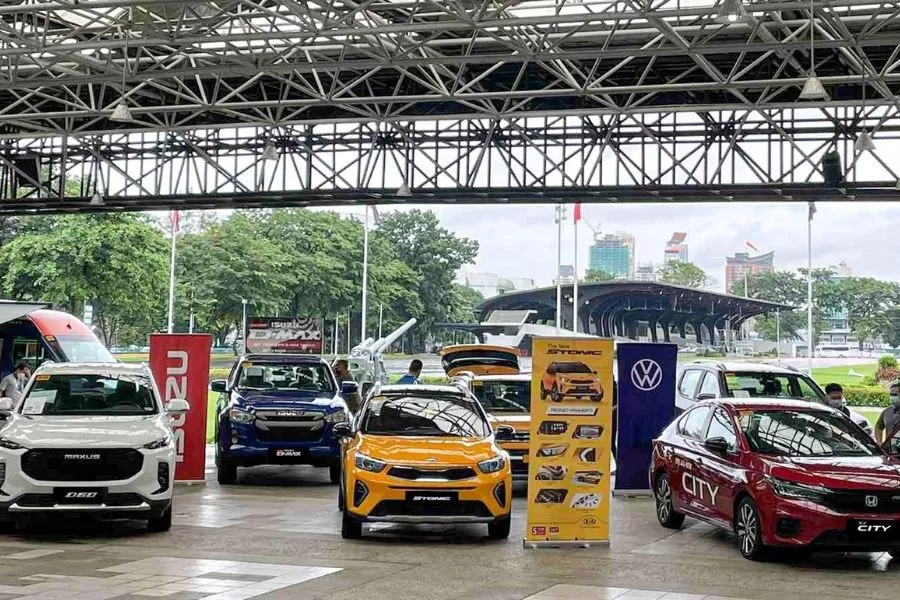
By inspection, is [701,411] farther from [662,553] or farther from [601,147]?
[601,147]

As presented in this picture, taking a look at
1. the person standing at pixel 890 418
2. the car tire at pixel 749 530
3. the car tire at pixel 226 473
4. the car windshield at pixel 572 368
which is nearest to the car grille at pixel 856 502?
the car tire at pixel 749 530

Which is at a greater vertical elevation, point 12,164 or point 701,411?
point 12,164

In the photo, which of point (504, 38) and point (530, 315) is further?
point (530, 315)

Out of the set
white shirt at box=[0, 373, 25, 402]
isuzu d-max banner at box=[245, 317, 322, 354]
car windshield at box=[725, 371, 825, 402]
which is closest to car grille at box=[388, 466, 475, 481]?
car windshield at box=[725, 371, 825, 402]

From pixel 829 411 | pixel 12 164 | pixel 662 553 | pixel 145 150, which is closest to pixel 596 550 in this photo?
pixel 662 553

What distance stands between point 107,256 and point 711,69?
33.0 meters

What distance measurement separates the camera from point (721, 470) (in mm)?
10586

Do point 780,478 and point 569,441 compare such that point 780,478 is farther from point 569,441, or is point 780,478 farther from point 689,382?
point 689,382

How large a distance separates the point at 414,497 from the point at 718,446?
2.83 metres

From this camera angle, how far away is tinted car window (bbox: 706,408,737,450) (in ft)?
35.0

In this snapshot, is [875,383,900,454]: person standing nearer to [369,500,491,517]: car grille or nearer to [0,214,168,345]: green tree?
[369,500,491,517]: car grille

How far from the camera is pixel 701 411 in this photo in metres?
11.7

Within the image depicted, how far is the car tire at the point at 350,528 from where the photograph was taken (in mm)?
10938

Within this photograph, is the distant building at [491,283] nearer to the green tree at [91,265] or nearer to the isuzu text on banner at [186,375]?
the green tree at [91,265]
